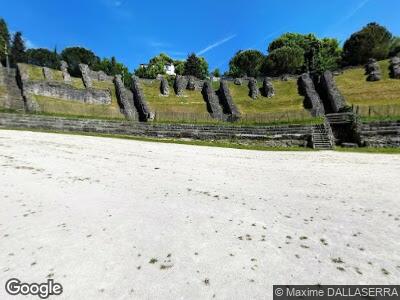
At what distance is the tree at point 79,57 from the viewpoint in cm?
8069

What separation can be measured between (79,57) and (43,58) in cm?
1072

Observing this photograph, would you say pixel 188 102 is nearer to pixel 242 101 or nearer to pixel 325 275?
pixel 242 101

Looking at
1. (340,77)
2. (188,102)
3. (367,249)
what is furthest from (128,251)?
(340,77)

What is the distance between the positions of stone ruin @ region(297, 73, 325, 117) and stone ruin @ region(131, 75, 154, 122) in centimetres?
2535

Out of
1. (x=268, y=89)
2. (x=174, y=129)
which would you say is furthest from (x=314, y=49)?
(x=174, y=129)

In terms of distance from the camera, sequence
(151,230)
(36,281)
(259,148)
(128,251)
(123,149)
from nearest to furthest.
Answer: (36,281) → (128,251) → (151,230) → (123,149) → (259,148)

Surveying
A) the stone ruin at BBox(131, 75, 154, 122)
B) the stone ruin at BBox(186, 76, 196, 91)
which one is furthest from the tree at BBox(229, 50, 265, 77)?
the stone ruin at BBox(131, 75, 154, 122)

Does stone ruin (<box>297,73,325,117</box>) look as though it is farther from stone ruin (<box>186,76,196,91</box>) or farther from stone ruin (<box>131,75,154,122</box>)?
stone ruin (<box>131,75,154,122</box>)

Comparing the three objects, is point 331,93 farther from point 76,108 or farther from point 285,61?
point 76,108

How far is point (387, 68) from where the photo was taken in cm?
5144

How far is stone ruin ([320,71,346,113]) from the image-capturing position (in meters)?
43.5

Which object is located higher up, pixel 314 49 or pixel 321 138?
pixel 314 49

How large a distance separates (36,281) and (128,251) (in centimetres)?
186

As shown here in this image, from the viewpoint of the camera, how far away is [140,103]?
4769cm
